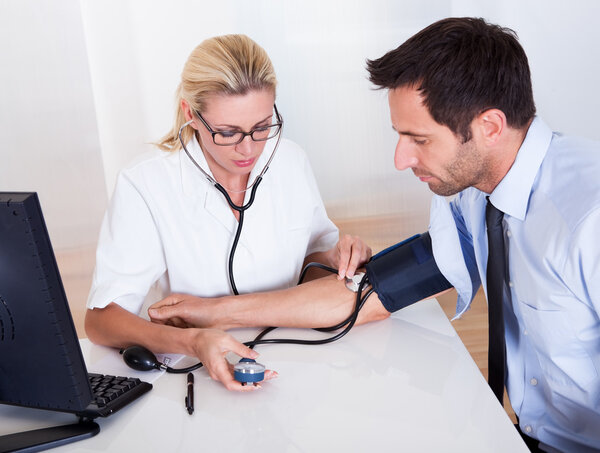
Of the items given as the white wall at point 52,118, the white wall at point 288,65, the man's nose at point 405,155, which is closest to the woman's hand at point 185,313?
the man's nose at point 405,155

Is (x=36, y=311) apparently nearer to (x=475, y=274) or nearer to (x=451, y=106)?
(x=451, y=106)

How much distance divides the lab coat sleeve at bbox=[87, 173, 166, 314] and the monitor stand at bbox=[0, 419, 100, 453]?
414 mm

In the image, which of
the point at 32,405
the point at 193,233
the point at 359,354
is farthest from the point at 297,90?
the point at 32,405

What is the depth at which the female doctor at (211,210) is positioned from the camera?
1.43 metres

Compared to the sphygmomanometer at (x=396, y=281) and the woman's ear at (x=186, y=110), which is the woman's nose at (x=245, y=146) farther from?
the sphygmomanometer at (x=396, y=281)

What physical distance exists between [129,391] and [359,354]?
43 cm

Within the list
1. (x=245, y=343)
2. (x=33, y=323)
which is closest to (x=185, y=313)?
(x=245, y=343)

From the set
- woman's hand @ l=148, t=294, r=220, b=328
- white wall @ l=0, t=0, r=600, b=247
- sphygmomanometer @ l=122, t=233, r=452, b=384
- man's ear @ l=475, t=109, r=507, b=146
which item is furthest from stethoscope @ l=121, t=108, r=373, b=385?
white wall @ l=0, t=0, r=600, b=247

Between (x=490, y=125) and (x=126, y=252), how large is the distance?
2.79 feet

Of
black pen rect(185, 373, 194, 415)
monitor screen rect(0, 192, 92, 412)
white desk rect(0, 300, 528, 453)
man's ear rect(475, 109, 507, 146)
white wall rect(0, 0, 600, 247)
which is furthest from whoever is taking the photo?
white wall rect(0, 0, 600, 247)

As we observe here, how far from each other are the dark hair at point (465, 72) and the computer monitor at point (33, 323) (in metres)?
0.70

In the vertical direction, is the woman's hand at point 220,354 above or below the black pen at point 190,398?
above

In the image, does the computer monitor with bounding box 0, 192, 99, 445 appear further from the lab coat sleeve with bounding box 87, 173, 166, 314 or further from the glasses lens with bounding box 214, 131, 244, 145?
the glasses lens with bounding box 214, 131, 244, 145

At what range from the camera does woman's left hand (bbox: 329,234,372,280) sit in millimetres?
1426
